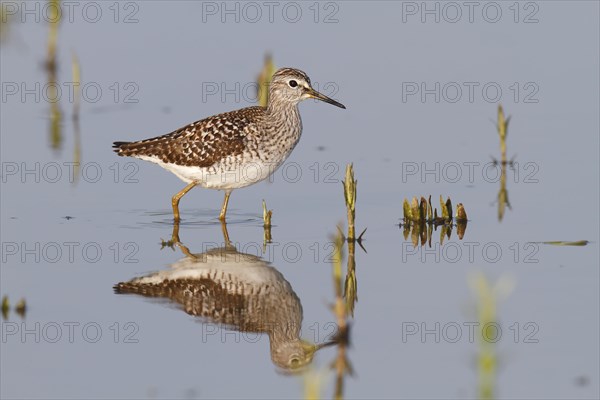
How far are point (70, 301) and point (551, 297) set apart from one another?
4.49 m

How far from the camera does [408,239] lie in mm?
14031

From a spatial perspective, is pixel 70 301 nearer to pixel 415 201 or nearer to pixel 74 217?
pixel 74 217

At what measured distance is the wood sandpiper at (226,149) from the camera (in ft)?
49.4

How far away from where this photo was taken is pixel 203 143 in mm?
15180

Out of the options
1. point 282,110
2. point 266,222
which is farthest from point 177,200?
point 282,110

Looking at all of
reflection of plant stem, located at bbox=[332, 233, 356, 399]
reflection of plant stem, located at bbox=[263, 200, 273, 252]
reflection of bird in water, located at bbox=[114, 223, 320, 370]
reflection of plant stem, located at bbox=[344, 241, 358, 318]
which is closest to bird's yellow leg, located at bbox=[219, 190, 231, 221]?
reflection of plant stem, located at bbox=[263, 200, 273, 252]

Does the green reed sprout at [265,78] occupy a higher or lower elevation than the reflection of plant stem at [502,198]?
higher

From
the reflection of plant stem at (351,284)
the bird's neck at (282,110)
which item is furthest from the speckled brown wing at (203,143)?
the reflection of plant stem at (351,284)

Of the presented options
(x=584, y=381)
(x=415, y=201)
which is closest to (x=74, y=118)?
(x=415, y=201)

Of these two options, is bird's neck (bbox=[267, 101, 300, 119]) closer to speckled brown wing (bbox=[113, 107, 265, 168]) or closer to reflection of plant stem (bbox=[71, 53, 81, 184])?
speckled brown wing (bbox=[113, 107, 265, 168])

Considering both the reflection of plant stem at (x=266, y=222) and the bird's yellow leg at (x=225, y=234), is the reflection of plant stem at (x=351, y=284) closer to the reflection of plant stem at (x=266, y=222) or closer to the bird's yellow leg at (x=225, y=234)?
the reflection of plant stem at (x=266, y=222)

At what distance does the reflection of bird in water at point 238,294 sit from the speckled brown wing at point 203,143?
1810 millimetres

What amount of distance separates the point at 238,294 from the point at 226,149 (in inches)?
128

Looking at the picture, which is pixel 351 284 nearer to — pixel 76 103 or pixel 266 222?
pixel 266 222
